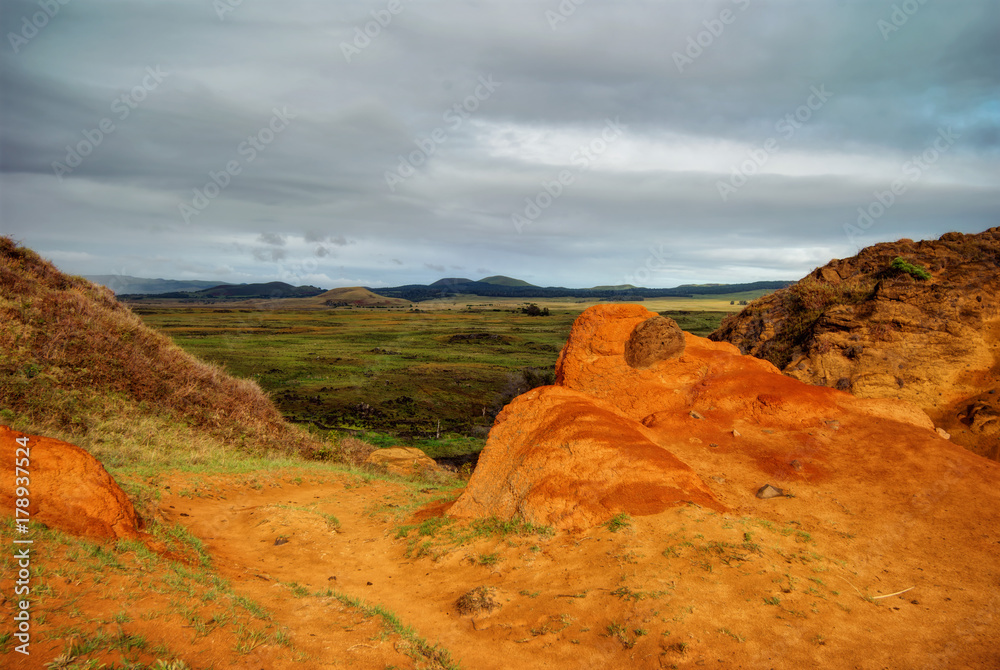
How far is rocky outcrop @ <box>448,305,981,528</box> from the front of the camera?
9.24m

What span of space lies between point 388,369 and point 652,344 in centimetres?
4461

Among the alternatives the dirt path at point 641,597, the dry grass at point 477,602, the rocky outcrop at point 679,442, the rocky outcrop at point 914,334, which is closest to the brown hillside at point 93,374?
the dirt path at point 641,597

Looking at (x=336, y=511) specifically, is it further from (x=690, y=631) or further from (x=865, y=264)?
(x=865, y=264)

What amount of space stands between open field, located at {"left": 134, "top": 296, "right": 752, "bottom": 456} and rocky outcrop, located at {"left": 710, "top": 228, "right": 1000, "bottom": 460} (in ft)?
61.2

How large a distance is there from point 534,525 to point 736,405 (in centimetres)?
586

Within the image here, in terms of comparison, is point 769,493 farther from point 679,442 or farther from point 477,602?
point 477,602

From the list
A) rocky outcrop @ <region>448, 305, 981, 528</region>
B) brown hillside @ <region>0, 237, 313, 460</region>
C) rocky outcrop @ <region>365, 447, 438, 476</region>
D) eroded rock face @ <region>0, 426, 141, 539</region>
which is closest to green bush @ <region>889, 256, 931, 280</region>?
rocky outcrop @ <region>448, 305, 981, 528</region>

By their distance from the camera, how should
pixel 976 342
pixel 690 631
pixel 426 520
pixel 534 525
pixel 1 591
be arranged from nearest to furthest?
pixel 1 591
pixel 690 631
pixel 534 525
pixel 426 520
pixel 976 342

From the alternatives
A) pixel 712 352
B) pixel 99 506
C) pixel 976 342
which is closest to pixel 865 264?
pixel 976 342

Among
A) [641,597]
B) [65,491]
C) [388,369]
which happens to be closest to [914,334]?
[641,597]

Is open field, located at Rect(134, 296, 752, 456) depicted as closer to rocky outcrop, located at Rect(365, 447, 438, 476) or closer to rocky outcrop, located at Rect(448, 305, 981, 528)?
rocky outcrop, located at Rect(365, 447, 438, 476)

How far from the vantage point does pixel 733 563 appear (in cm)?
745

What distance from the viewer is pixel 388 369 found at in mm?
54844

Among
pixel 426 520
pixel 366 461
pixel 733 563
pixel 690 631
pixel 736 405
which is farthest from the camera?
pixel 366 461
